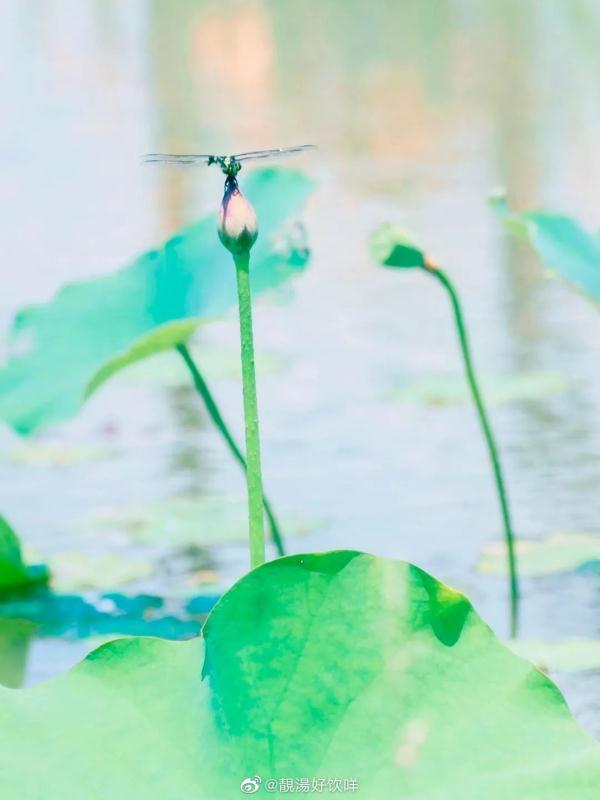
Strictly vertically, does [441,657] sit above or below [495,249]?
above

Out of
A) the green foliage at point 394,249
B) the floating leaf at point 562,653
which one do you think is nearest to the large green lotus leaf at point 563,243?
the green foliage at point 394,249

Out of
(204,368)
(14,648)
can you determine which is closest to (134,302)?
(14,648)

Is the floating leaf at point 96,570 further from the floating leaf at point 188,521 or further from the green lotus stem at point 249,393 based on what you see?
the green lotus stem at point 249,393

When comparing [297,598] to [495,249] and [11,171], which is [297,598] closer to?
[495,249]

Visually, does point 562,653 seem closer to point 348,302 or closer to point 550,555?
point 550,555

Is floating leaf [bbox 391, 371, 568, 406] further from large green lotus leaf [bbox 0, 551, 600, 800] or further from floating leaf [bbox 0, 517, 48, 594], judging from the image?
large green lotus leaf [bbox 0, 551, 600, 800]

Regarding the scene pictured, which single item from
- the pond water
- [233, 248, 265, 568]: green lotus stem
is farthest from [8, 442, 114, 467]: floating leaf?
[233, 248, 265, 568]: green lotus stem

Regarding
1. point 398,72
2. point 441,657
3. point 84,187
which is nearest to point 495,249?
point 84,187
